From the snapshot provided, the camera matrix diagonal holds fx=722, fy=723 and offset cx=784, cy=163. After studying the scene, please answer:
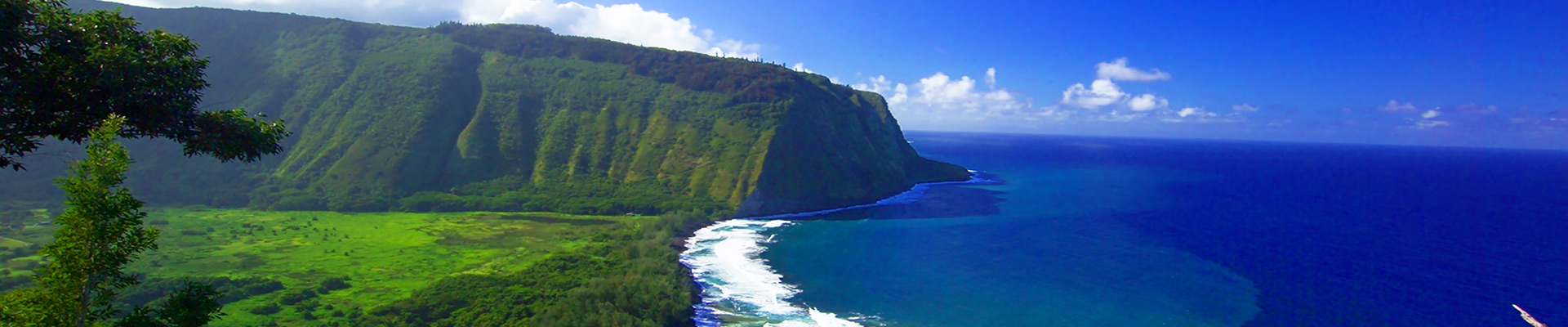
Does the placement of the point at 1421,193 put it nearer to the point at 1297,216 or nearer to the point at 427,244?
the point at 1297,216

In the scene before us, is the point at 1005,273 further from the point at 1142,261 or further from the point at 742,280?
the point at 742,280

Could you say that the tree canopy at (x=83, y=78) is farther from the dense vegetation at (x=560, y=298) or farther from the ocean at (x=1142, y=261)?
the ocean at (x=1142, y=261)

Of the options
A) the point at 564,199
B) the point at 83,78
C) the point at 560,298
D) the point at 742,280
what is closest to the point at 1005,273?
the point at 742,280

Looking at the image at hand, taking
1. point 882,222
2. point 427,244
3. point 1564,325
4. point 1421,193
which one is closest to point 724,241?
point 882,222

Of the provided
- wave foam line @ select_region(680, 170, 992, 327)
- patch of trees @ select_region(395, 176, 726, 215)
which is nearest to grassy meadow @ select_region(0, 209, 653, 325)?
patch of trees @ select_region(395, 176, 726, 215)

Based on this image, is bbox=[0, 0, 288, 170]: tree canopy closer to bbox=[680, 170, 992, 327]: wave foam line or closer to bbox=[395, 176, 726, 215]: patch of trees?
bbox=[680, 170, 992, 327]: wave foam line

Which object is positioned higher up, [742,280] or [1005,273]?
[1005,273]
